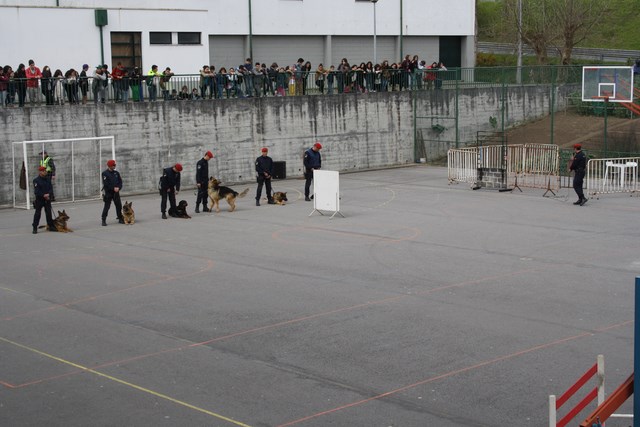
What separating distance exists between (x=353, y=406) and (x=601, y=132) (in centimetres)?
3039

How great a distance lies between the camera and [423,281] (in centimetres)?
1731

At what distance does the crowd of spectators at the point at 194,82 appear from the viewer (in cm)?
2967

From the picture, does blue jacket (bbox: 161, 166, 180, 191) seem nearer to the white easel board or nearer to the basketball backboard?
the white easel board

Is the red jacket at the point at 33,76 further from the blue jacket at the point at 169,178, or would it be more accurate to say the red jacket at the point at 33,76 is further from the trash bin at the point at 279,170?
the trash bin at the point at 279,170

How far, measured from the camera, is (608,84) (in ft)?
114

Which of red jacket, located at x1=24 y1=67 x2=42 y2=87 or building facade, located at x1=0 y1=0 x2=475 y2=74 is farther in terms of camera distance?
building facade, located at x1=0 y1=0 x2=475 y2=74

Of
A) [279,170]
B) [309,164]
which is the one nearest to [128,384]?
[309,164]

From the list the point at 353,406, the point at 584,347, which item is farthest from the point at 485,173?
the point at 353,406

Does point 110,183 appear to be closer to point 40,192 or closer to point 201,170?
point 40,192

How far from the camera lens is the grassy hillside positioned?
6880 centimetres

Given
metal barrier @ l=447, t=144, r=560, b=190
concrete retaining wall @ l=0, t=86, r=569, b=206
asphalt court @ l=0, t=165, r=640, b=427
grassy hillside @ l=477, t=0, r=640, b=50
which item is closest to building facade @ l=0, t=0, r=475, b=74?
concrete retaining wall @ l=0, t=86, r=569, b=206

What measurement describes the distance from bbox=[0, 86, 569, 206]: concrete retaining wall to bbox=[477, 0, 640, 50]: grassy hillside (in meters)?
27.8

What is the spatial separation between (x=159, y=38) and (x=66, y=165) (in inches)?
359

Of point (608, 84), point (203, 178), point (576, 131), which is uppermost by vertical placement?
point (608, 84)
